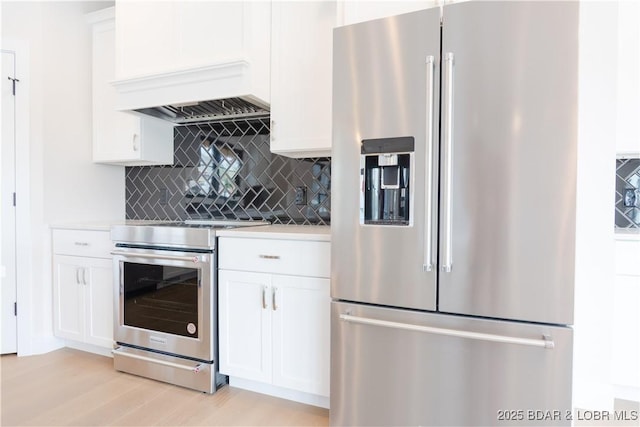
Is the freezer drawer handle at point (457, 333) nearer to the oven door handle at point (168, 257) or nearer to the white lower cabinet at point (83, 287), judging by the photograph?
the oven door handle at point (168, 257)

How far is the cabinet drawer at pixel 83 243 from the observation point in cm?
250

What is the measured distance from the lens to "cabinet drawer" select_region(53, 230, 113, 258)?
2498 mm

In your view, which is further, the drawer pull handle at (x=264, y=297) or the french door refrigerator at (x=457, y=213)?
the drawer pull handle at (x=264, y=297)

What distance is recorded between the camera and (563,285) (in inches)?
50.9

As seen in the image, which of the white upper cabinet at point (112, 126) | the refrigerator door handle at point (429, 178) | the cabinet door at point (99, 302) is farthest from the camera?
the white upper cabinet at point (112, 126)

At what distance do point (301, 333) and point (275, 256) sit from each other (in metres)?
0.42

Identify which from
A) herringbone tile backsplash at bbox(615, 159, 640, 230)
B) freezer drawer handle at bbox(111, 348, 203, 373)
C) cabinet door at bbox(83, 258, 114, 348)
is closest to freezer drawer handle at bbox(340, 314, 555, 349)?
freezer drawer handle at bbox(111, 348, 203, 373)

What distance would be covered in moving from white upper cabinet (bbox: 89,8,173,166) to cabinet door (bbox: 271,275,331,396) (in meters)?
1.64

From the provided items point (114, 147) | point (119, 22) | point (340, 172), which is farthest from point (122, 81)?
point (340, 172)

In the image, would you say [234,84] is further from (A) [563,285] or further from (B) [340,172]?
(A) [563,285]

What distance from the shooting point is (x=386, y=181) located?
1.55m

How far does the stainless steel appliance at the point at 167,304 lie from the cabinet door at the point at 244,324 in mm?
60

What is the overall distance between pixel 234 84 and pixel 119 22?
104cm

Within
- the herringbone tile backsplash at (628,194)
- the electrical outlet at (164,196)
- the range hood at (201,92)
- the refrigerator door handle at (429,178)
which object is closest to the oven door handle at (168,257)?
the electrical outlet at (164,196)
